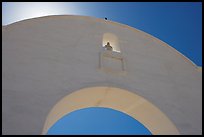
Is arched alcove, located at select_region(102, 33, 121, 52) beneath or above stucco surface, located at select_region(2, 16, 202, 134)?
above

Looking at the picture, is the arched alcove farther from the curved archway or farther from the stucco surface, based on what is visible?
the curved archway

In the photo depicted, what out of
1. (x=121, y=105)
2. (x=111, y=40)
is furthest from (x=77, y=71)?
(x=111, y=40)

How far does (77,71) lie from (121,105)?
142 cm

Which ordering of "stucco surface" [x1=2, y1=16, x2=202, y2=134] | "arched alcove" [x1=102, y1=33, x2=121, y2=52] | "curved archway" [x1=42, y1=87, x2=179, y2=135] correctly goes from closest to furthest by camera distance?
"stucco surface" [x1=2, y1=16, x2=202, y2=134]
"curved archway" [x1=42, y1=87, x2=179, y2=135]
"arched alcove" [x1=102, y1=33, x2=121, y2=52]

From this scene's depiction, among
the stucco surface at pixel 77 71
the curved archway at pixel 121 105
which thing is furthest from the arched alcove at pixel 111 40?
the curved archway at pixel 121 105

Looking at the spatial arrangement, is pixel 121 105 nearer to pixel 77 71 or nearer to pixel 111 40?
pixel 77 71

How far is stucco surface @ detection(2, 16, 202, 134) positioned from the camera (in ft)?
21.6

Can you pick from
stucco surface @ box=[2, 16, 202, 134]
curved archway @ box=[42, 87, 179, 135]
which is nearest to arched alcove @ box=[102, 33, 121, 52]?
stucco surface @ box=[2, 16, 202, 134]

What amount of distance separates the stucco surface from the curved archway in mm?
130

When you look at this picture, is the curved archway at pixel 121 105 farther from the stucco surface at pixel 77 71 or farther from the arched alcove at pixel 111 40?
the arched alcove at pixel 111 40

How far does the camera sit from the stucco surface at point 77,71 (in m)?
6.59

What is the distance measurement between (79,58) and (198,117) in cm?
302

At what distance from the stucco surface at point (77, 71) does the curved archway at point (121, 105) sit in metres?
0.13

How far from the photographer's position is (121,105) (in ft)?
26.8
